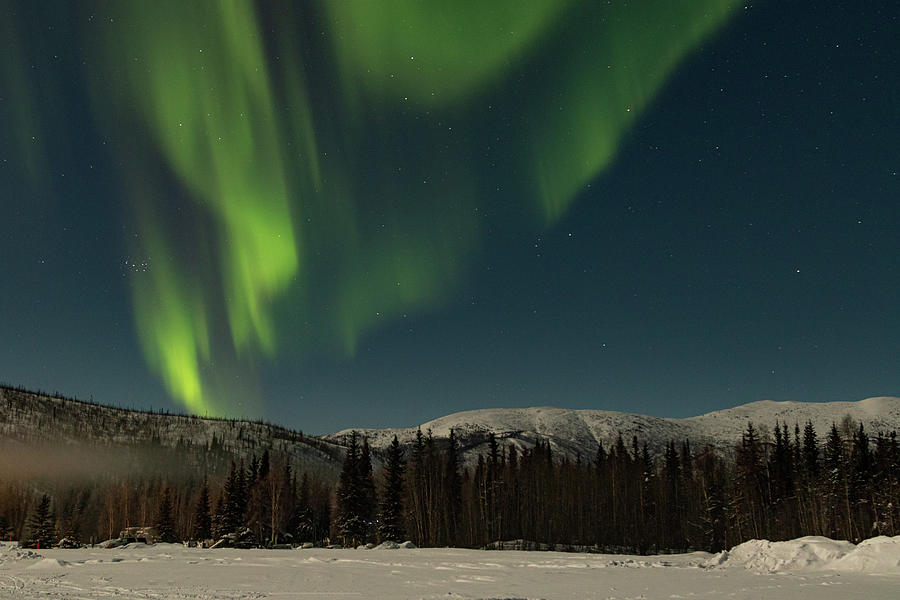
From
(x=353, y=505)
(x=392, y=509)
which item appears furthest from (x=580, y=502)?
(x=353, y=505)

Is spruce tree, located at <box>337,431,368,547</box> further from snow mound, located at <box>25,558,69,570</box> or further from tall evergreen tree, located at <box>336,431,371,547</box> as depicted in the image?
snow mound, located at <box>25,558,69,570</box>

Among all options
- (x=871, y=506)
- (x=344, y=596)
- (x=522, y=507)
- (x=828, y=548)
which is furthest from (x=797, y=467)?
(x=344, y=596)

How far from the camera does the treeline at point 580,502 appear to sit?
237 ft

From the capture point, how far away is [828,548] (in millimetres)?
30281

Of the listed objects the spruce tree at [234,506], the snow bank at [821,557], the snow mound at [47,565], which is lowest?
the snow bank at [821,557]

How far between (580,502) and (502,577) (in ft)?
217

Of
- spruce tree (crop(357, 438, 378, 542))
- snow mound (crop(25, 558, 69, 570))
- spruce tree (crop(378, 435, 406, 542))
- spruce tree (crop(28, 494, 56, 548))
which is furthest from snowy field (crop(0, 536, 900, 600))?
spruce tree (crop(28, 494, 56, 548))

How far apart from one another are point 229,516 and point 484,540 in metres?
30.4

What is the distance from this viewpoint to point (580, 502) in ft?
291

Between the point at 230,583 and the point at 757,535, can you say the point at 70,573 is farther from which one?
the point at 757,535

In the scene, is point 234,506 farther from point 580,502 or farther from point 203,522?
point 580,502

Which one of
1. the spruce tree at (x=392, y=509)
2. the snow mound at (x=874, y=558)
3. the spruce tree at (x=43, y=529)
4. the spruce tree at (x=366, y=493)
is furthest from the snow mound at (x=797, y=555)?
the spruce tree at (x=43, y=529)

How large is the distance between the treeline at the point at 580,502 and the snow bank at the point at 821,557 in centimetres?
4277

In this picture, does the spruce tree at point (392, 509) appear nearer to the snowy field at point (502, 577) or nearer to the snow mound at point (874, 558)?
the snowy field at point (502, 577)
